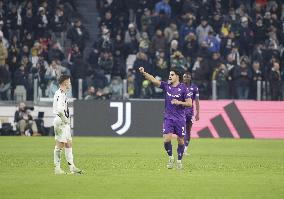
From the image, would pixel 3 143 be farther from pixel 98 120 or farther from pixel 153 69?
pixel 153 69

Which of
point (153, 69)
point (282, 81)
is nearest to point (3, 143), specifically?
point (153, 69)

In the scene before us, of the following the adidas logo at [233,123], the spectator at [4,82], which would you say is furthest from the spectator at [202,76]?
the spectator at [4,82]

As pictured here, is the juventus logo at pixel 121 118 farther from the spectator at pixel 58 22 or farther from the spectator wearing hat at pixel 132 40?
the spectator at pixel 58 22

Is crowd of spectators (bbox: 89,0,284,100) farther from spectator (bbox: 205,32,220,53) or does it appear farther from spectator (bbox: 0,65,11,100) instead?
spectator (bbox: 0,65,11,100)

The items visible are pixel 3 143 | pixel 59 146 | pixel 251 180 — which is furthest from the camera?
pixel 3 143

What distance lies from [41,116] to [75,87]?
1.79 metres

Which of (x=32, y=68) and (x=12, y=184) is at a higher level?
(x=32, y=68)

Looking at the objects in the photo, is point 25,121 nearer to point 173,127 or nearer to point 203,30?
point 203,30

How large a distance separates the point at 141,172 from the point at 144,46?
17749mm

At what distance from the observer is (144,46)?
36750mm

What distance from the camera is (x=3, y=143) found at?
30438 mm

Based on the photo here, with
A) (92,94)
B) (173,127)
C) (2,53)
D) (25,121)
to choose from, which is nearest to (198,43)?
(92,94)

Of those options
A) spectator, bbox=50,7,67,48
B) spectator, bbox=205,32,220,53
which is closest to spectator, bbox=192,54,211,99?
spectator, bbox=205,32,220,53

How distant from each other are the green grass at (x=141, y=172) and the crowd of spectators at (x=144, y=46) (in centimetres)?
429
